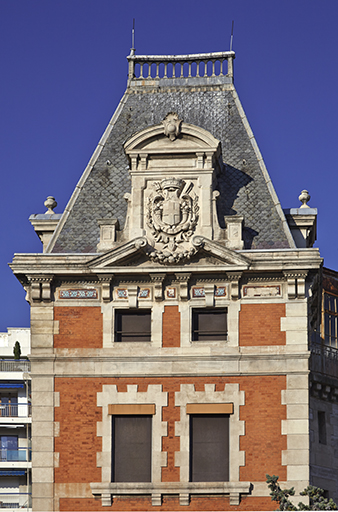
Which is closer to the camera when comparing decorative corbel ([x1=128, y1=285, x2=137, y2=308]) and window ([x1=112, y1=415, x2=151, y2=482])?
window ([x1=112, y1=415, x2=151, y2=482])

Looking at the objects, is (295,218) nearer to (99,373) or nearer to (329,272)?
(99,373)

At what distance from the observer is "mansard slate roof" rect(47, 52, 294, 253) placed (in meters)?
38.5

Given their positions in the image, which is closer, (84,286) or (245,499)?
(245,499)

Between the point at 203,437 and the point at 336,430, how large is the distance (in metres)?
15.8

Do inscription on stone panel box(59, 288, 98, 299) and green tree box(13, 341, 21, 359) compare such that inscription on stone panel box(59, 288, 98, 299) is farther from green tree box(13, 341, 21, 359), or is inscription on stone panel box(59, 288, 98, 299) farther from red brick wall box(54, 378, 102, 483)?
green tree box(13, 341, 21, 359)

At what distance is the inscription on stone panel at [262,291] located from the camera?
36.4m

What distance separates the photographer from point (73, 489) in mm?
35156

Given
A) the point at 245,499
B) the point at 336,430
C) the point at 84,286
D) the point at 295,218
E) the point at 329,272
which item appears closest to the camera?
the point at 245,499

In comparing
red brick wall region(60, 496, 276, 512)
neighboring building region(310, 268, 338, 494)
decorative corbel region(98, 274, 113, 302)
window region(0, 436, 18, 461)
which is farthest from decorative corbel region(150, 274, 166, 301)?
window region(0, 436, 18, 461)

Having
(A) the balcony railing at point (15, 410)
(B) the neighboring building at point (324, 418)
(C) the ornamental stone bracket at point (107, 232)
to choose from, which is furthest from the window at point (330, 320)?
(A) the balcony railing at point (15, 410)

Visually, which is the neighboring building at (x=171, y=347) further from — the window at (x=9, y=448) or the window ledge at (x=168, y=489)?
the window at (x=9, y=448)

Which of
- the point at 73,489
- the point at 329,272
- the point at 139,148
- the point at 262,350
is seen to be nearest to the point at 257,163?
the point at 139,148

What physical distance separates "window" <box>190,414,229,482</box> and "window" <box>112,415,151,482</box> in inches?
60.7

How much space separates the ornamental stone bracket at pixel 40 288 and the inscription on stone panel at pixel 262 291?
22.6 ft
